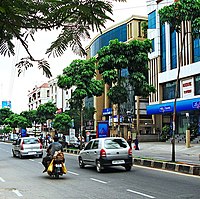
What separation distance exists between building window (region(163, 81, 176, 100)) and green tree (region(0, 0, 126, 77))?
159 feet

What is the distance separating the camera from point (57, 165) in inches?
579

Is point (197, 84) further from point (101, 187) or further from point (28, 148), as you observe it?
point (101, 187)

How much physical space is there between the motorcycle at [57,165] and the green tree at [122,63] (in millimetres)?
13073

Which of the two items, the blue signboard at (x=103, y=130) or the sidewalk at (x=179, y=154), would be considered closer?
the sidewalk at (x=179, y=154)

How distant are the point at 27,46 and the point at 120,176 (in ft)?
41.5

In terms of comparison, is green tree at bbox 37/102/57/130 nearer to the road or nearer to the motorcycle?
the road

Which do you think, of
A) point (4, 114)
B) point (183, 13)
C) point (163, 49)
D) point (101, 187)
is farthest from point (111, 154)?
point (4, 114)

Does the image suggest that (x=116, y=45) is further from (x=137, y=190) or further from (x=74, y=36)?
(x=74, y=36)

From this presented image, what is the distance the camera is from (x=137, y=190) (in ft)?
37.0

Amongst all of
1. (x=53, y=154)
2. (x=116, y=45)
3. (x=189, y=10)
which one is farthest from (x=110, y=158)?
(x=116, y=45)

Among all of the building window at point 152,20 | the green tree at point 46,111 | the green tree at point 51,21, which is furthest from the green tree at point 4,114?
the green tree at point 51,21

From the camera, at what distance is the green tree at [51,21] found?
2.57 meters

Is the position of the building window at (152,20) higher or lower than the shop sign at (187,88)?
higher

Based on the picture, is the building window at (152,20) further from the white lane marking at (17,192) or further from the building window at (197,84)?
the white lane marking at (17,192)
